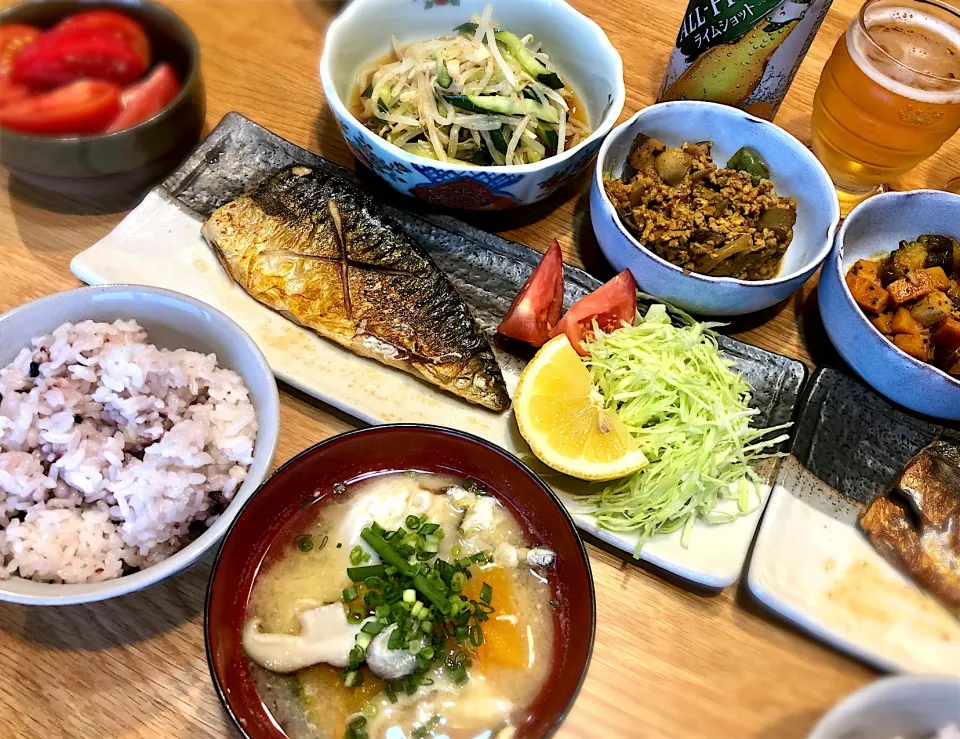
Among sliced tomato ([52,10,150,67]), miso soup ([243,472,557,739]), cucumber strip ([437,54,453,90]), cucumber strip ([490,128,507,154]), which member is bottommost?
miso soup ([243,472,557,739])

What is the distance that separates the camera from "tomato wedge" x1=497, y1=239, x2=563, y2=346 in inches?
60.7

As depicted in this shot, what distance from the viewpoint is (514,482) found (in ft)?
3.87

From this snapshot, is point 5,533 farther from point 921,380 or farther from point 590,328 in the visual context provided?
point 921,380

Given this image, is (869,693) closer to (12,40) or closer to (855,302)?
(855,302)

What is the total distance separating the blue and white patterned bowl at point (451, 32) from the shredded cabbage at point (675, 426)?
0.41 m

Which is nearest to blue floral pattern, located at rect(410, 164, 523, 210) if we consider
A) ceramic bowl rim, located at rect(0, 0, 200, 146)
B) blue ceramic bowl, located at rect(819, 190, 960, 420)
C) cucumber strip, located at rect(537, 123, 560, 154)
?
cucumber strip, located at rect(537, 123, 560, 154)

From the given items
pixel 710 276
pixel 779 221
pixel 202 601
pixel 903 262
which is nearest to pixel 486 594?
pixel 202 601

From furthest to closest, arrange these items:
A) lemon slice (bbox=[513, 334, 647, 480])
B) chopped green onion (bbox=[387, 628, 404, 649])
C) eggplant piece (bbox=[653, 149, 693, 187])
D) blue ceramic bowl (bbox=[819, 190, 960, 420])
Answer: eggplant piece (bbox=[653, 149, 693, 187]), blue ceramic bowl (bbox=[819, 190, 960, 420]), lemon slice (bbox=[513, 334, 647, 480]), chopped green onion (bbox=[387, 628, 404, 649])

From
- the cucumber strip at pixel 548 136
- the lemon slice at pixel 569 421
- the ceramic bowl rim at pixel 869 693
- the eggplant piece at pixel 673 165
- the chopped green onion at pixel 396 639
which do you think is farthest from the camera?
the cucumber strip at pixel 548 136

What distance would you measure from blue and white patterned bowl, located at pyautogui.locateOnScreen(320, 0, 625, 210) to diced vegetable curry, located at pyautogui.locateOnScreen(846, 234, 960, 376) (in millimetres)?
723

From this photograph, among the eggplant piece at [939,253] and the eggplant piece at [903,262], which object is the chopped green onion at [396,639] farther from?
the eggplant piece at [939,253]

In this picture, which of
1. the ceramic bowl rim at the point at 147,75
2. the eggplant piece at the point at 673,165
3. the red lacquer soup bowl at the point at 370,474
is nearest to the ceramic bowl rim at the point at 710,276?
the eggplant piece at the point at 673,165

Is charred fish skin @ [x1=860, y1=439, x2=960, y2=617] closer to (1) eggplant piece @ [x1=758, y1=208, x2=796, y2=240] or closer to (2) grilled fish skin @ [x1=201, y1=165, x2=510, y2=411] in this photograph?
(1) eggplant piece @ [x1=758, y1=208, x2=796, y2=240]

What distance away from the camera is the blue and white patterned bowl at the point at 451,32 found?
1.57 metres
